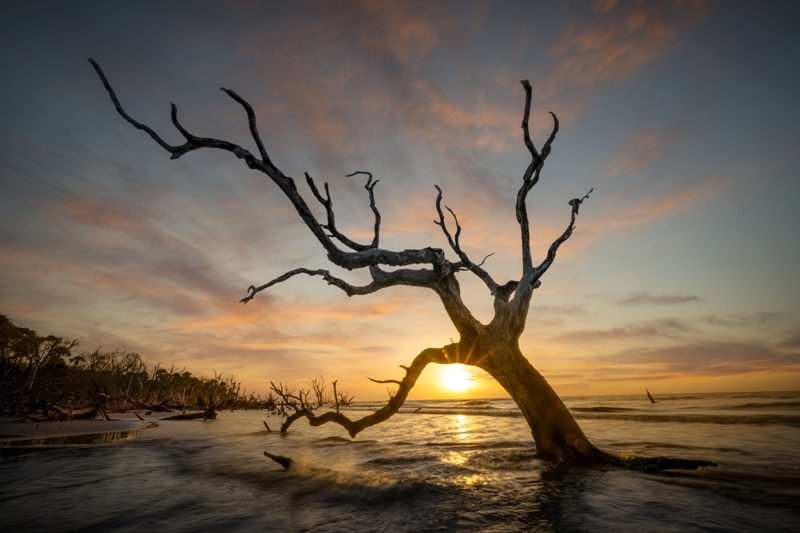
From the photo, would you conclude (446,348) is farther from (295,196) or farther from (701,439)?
(701,439)

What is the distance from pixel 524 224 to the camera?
7621 mm

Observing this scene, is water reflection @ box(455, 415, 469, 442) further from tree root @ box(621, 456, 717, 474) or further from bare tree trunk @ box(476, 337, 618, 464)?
tree root @ box(621, 456, 717, 474)

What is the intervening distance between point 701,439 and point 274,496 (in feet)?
47.5

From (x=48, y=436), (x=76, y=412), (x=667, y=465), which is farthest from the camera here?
(x=76, y=412)

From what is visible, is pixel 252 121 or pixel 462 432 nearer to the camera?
pixel 252 121

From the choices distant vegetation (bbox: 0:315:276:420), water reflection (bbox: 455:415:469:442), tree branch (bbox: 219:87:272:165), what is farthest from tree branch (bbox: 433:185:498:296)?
distant vegetation (bbox: 0:315:276:420)

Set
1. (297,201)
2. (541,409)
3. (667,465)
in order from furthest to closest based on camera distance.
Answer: (541,409) < (667,465) < (297,201)

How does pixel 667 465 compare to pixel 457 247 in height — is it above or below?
below

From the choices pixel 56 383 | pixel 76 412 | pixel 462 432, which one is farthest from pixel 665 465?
pixel 56 383

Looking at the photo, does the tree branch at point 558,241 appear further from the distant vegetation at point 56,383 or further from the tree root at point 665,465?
the distant vegetation at point 56,383

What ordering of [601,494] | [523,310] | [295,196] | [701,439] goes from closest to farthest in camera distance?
[601,494] → [295,196] → [523,310] → [701,439]

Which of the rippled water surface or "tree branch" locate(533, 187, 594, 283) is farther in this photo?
"tree branch" locate(533, 187, 594, 283)

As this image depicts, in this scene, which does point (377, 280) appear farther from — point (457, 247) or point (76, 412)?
point (76, 412)

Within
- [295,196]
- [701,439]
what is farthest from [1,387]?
[701,439]
